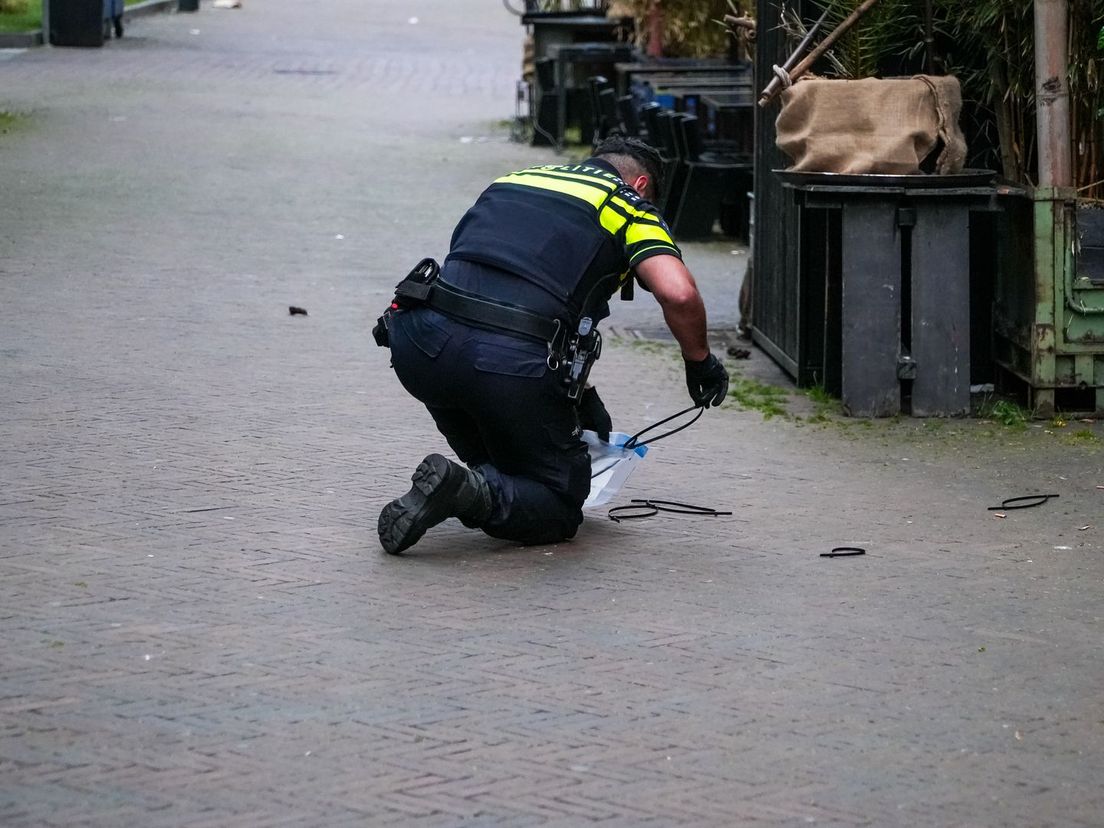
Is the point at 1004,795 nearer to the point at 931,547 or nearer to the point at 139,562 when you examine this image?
the point at 931,547

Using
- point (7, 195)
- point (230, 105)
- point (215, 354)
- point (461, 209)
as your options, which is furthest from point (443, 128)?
point (215, 354)

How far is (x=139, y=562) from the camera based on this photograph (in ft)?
18.2

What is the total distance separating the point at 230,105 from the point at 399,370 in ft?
51.0

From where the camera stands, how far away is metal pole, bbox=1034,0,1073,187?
7617 mm

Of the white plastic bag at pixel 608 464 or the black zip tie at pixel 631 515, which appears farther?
the black zip tie at pixel 631 515

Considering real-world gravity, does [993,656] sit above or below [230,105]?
below

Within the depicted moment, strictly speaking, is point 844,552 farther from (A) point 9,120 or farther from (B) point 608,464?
(A) point 9,120

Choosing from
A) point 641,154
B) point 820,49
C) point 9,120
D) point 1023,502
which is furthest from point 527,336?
point 9,120

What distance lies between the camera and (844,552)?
5.89 metres

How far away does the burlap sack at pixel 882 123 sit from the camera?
25.1ft

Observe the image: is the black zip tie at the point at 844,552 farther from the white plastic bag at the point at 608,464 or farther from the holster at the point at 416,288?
the holster at the point at 416,288

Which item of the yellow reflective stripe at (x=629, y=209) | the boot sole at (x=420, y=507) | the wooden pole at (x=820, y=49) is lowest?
the boot sole at (x=420, y=507)

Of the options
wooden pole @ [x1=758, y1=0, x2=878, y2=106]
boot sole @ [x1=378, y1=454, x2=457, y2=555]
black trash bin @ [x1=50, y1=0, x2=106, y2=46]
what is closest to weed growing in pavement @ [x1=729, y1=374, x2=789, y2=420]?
wooden pole @ [x1=758, y1=0, x2=878, y2=106]

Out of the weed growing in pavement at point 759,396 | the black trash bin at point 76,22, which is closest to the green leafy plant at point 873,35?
the weed growing in pavement at point 759,396
